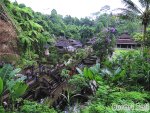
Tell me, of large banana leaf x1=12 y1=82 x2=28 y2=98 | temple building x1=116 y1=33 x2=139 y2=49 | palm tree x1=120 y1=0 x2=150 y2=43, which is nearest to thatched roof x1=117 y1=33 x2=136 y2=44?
temple building x1=116 y1=33 x2=139 y2=49

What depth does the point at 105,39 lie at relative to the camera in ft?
67.8

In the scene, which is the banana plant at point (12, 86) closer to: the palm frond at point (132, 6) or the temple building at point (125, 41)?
the palm frond at point (132, 6)

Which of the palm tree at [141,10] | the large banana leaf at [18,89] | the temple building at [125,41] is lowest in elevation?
the temple building at [125,41]

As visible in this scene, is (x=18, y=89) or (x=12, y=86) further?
(x=12, y=86)

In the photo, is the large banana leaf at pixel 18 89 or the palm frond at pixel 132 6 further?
the palm frond at pixel 132 6

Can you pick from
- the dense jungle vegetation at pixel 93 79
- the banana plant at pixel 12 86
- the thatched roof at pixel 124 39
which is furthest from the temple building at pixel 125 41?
the banana plant at pixel 12 86

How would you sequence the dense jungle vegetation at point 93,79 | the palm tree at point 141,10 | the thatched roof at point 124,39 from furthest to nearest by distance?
the thatched roof at point 124,39 < the palm tree at point 141,10 < the dense jungle vegetation at point 93,79

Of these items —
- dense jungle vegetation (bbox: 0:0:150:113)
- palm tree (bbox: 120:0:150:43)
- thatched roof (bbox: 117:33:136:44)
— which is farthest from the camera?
thatched roof (bbox: 117:33:136:44)

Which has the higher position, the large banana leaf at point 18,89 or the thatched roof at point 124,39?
the large banana leaf at point 18,89

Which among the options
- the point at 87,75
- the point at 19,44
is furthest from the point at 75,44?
the point at 87,75

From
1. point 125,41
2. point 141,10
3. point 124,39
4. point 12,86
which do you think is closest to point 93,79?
point 12,86

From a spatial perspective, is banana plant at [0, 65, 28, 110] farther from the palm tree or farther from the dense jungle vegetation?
the palm tree

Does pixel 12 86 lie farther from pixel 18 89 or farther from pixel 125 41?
pixel 125 41

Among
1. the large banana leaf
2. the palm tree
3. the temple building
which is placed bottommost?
the temple building
